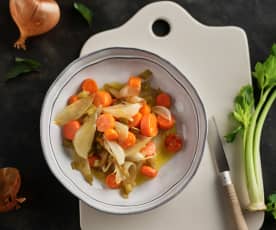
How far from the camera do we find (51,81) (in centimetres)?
181

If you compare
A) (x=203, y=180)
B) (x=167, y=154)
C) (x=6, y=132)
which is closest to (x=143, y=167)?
(x=167, y=154)

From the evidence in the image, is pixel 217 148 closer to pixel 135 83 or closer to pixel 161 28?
pixel 135 83

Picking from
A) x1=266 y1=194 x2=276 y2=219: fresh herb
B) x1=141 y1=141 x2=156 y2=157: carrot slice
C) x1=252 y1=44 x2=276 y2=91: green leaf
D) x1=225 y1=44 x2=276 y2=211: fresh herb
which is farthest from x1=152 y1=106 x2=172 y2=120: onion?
x1=266 y1=194 x2=276 y2=219: fresh herb

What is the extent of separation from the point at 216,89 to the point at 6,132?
2.44ft

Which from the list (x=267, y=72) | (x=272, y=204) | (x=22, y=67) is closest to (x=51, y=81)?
(x=22, y=67)

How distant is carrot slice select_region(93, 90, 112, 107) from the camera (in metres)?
1.70

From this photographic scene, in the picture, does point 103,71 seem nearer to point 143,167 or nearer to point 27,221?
point 143,167

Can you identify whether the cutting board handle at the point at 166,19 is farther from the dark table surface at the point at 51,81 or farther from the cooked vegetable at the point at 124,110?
the cooked vegetable at the point at 124,110

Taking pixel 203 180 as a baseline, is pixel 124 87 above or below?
above

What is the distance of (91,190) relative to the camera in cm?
169

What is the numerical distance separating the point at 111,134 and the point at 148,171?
17 cm

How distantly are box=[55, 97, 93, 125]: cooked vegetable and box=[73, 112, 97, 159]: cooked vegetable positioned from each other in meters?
0.05

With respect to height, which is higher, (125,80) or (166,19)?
(166,19)

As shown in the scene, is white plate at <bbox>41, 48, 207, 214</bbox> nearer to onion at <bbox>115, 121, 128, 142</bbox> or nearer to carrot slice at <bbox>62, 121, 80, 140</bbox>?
carrot slice at <bbox>62, 121, 80, 140</bbox>
